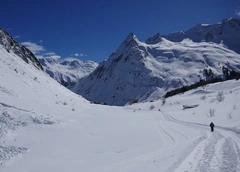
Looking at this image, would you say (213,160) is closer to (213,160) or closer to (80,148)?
(213,160)

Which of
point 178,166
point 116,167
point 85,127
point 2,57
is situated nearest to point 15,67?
point 2,57

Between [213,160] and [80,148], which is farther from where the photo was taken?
[80,148]

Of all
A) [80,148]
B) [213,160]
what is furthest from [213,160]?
[80,148]

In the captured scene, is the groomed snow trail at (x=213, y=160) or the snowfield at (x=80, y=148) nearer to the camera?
the groomed snow trail at (x=213, y=160)

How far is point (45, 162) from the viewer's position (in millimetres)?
10523

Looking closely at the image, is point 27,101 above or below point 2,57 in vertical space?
below

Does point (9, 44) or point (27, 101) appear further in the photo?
point (9, 44)

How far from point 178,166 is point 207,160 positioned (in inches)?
61.1

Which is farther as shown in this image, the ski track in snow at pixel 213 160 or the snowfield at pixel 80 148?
the snowfield at pixel 80 148

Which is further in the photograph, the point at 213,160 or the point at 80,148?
the point at 80,148

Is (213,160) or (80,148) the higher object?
(80,148)

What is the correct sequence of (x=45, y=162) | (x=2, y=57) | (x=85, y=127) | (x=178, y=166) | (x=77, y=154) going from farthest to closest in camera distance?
(x=2, y=57) → (x=85, y=127) → (x=77, y=154) → (x=45, y=162) → (x=178, y=166)

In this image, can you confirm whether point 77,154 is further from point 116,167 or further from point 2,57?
point 2,57

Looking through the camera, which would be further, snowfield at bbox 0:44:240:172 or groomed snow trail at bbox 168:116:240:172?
snowfield at bbox 0:44:240:172
